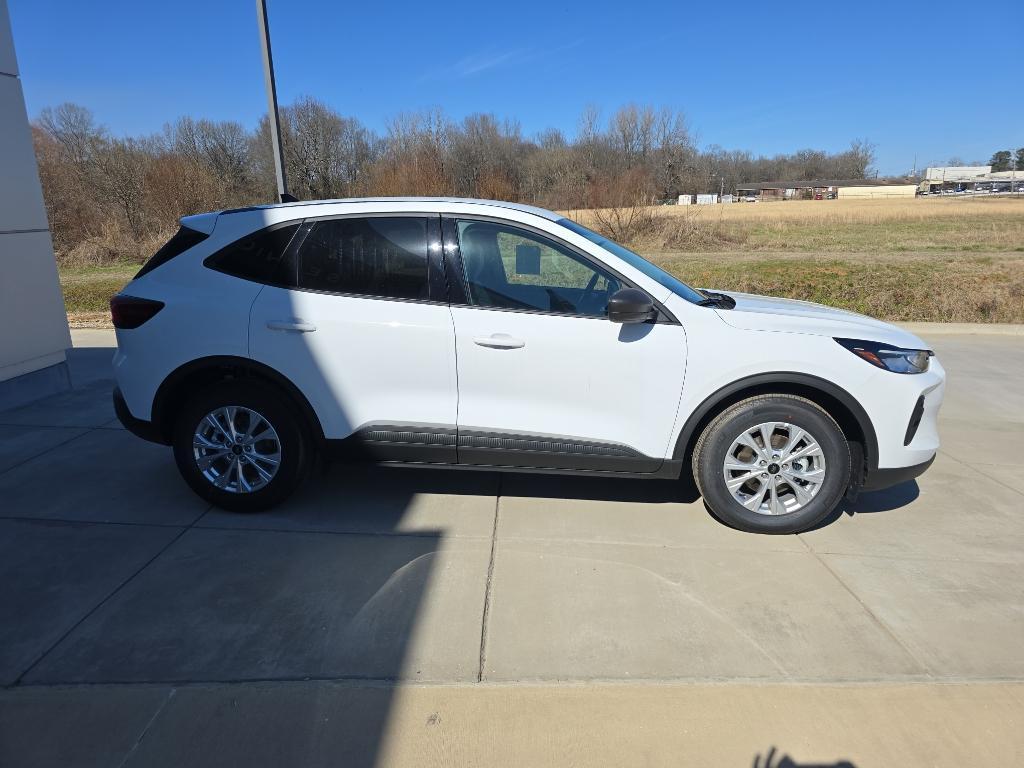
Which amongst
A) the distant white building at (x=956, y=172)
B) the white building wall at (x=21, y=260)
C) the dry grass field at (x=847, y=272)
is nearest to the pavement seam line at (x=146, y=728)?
the white building wall at (x=21, y=260)

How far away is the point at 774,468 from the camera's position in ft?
12.1

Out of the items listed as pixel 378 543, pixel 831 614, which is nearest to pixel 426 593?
pixel 378 543

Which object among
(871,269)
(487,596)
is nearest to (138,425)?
(487,596)

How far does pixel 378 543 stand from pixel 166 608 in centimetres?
108

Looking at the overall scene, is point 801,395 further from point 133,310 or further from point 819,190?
point 819,190

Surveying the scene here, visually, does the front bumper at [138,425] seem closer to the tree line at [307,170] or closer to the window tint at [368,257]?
the window tint at [368,257]

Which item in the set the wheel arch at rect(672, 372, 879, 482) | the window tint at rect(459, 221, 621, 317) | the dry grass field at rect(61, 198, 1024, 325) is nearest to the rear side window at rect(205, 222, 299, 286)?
the window tint at rect(459, 221, 621, 317)

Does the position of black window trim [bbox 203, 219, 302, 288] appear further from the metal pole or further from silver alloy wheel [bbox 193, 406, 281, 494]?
the metal pole

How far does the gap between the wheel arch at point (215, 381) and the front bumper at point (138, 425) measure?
33 millimetres

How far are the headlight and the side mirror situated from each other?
43.7 inches

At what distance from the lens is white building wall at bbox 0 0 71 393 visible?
5.85 metres

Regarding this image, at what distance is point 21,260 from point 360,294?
4.43m

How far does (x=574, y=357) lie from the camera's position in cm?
355

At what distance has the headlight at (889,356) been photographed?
11.7 ft
